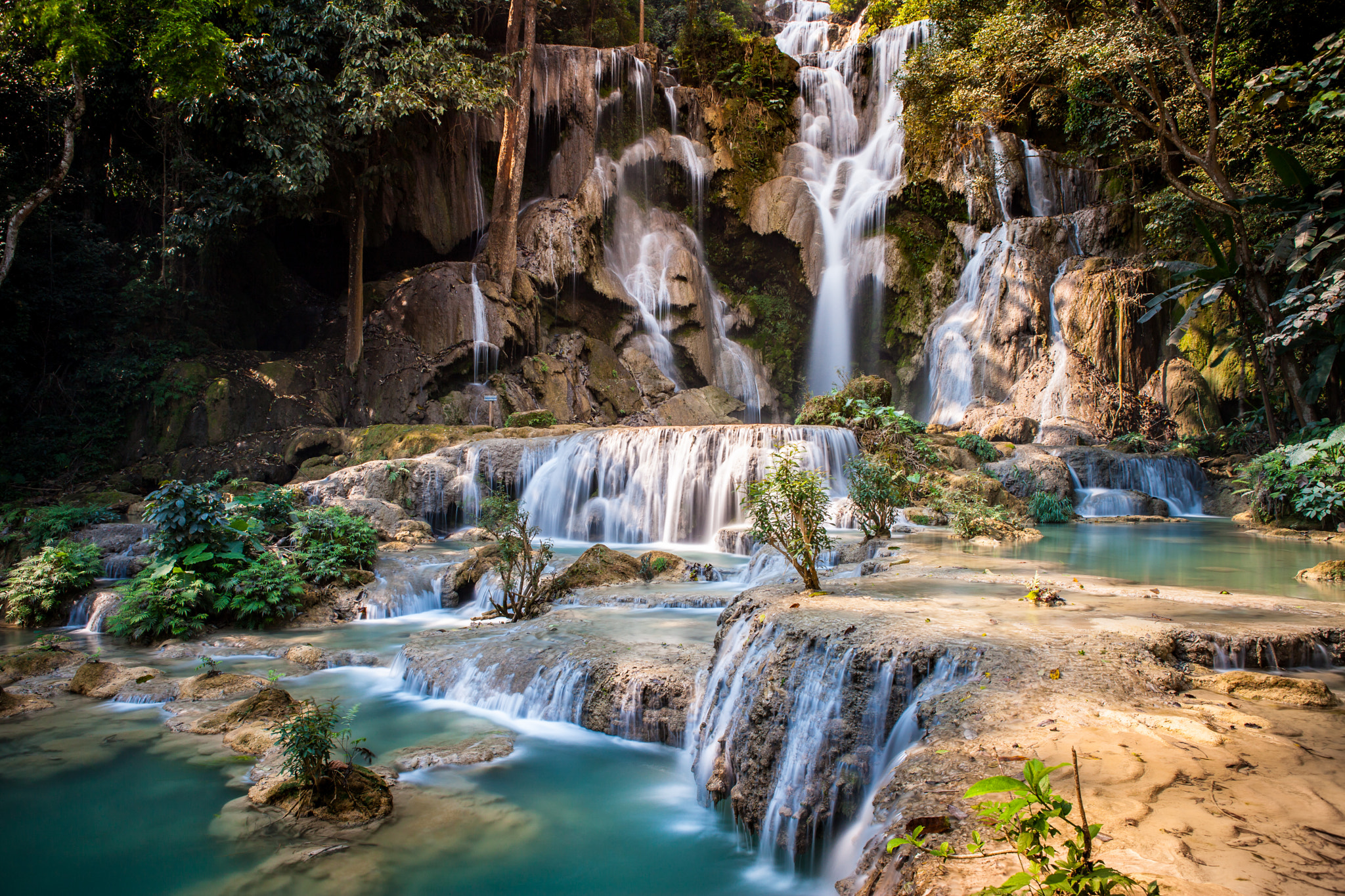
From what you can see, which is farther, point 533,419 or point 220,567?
point 533,419

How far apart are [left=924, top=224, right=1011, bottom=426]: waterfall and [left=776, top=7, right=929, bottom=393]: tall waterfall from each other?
2857 mm

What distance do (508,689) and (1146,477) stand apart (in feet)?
43.4

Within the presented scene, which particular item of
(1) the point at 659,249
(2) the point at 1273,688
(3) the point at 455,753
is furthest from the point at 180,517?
(1) the point at 659,249

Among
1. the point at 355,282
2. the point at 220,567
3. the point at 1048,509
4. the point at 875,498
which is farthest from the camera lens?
the point at 355,282

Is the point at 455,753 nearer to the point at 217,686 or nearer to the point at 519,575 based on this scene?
the point at 217,686

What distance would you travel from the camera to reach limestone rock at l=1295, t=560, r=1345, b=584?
6.52 meters

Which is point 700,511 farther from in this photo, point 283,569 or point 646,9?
point 646,9

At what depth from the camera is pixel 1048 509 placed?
40.7ft

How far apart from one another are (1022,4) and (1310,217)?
33.9 ft

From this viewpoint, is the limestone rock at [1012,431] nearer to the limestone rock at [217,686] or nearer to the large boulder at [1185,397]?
the large boulder at [1185,397]

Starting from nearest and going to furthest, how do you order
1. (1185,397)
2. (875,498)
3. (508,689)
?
1. (508,689)
2. (875,498)
3. (1185,397)

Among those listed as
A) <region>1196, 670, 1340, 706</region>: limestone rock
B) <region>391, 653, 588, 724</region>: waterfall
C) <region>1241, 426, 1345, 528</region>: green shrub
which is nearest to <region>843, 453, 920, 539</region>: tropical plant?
<region>391, 653, 588, 724</region>: waterfall

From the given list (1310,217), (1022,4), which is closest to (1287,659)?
(1310,217)

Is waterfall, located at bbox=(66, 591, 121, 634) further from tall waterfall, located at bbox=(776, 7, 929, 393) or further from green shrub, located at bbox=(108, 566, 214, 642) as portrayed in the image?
tall waterfall, located at bbox=(776, 7, 929, 393)
